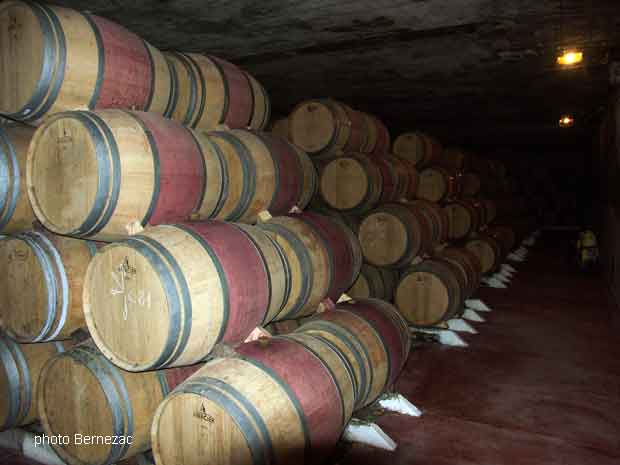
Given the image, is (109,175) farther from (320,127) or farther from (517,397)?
A: (517,397)

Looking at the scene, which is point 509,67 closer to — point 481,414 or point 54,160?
point 481,414

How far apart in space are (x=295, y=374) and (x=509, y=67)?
606cm

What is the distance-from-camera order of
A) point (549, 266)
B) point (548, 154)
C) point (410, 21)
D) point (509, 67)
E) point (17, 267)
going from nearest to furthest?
point (17, 267), point (410, 21), point (509, 67), point (549, 266), point (548, 154)

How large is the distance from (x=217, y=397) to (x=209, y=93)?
2.50m

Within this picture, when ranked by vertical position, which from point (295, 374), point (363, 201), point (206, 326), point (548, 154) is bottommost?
point (295, 374)

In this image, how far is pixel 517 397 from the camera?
181 inches

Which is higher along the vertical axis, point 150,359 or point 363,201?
point 363,201

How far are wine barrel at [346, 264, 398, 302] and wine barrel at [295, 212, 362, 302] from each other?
68.9 inches

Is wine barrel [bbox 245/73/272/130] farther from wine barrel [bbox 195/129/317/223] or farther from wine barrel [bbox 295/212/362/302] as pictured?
wine barrel [bbox 295/212/362/302]

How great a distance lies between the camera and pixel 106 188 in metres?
2.73

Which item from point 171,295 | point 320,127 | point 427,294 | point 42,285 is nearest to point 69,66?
point 42,285

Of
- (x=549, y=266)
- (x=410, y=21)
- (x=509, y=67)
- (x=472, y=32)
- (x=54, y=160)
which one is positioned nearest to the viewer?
(x=54, y=160)

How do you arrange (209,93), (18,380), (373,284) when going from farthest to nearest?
1. (373,284)
2. (209,93)
3. (18,380)

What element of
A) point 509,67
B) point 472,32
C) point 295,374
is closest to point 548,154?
point 509,67
